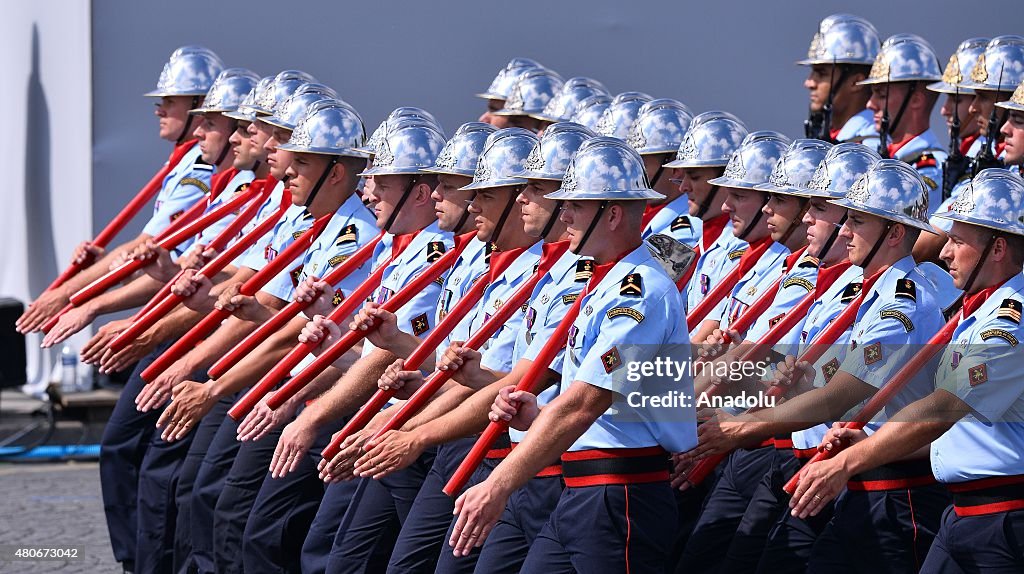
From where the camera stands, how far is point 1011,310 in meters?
5.25

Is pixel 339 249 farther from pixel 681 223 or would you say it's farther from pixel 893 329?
pixel 893 329

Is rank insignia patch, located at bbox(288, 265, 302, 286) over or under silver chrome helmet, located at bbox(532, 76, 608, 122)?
under

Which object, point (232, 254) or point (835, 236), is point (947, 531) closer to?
point (835, 236)

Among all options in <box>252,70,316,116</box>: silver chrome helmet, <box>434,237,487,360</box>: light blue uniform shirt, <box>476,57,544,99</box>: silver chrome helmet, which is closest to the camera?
<box>434,237,487,360</box>: light blue uniform shirt

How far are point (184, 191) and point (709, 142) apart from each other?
10.3ft

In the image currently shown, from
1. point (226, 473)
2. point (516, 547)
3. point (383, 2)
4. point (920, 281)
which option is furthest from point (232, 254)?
point (383, 2)

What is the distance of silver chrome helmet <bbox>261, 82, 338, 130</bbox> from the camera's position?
7.98 m

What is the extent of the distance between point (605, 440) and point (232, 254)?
307 centimetres

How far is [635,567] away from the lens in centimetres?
523

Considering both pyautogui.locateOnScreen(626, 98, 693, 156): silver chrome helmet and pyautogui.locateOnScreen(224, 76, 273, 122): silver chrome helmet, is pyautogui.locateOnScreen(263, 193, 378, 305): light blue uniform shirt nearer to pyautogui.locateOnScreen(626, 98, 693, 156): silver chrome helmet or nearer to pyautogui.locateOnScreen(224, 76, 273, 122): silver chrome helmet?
pyautogui.locateOnScreen(224, 76, 273, 122): silver chrome helmet

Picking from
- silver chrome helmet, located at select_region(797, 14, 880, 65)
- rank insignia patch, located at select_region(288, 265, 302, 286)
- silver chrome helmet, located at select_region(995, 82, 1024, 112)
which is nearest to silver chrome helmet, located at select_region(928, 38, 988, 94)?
silver chrome helmet, located at select_region(797, 14, 880, 65)

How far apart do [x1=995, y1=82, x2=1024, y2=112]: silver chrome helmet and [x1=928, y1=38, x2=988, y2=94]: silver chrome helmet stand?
0.82 meters

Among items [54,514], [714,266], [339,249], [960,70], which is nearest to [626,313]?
[714,266]

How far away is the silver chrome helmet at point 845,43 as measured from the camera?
29.3 ft
